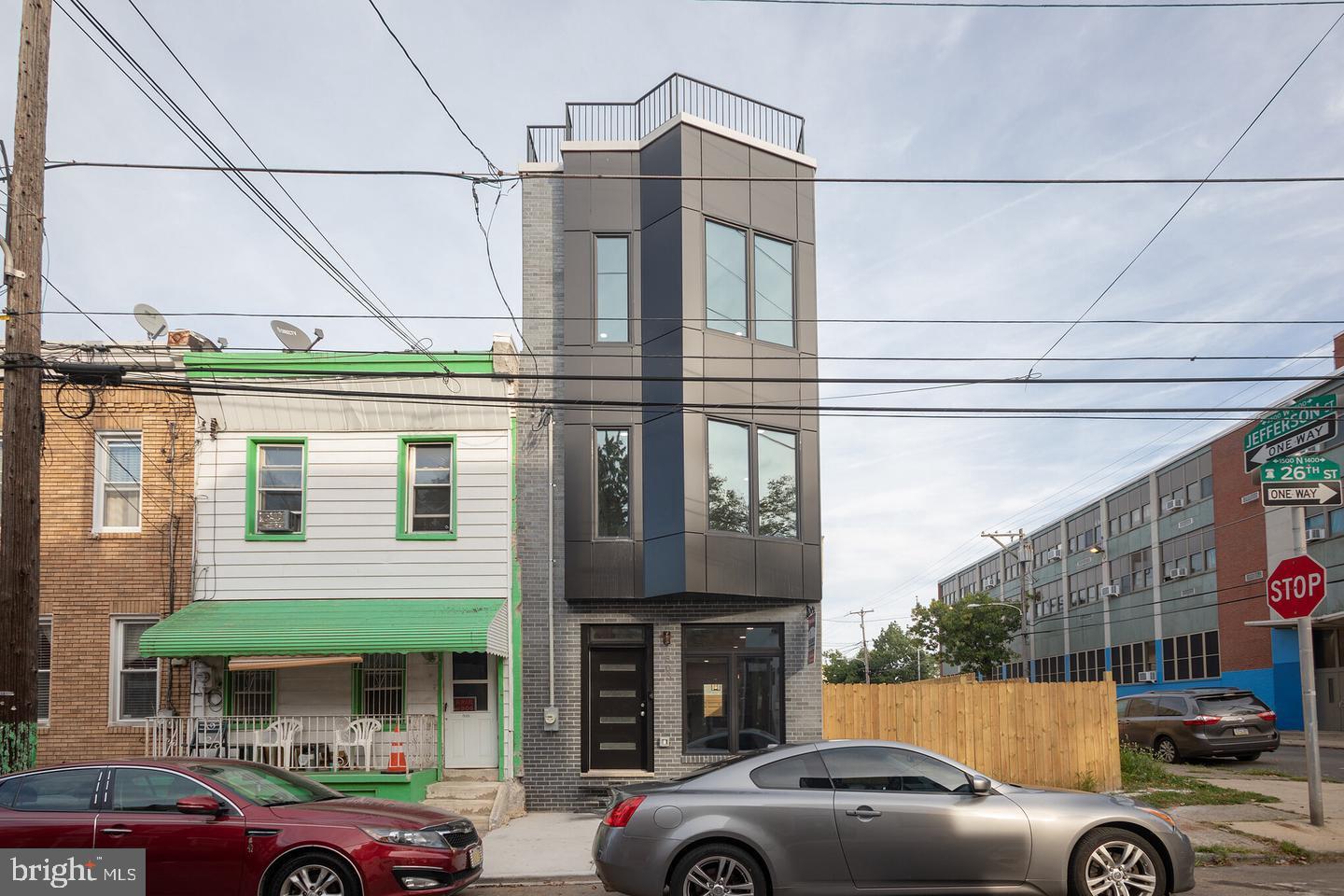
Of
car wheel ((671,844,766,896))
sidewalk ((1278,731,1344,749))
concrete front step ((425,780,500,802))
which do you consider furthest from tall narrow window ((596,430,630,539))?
sidewalk ((1278,731,1344,749))

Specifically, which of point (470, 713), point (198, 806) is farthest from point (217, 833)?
point (470, 713)

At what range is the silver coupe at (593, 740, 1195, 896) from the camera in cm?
873

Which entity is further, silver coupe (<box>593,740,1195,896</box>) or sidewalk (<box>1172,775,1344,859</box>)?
sidewalk (<box>1172,775,1344,859</box>)

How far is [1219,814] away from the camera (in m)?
14.3

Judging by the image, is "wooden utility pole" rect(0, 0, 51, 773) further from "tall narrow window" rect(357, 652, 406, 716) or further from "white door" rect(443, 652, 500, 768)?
"white door" rect(443, 652, 500, 768)

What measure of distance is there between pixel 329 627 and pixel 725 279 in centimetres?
811

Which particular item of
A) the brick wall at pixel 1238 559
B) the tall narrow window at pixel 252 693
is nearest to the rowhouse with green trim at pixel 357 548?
the tall narrow window at pixel 252 693

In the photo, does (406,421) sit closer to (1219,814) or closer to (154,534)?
(154,534)

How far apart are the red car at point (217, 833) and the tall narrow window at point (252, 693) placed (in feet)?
25.8

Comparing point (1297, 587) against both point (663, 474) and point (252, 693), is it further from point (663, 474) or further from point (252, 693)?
point (252, 693)

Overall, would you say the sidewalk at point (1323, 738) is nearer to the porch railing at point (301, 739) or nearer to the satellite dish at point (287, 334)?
the porch railing at point (301, 739)

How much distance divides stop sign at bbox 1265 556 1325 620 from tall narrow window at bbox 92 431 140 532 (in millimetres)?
16163

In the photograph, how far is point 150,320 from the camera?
17750 mm

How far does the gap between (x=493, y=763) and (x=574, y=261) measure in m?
7.98
